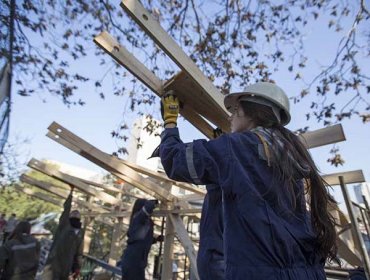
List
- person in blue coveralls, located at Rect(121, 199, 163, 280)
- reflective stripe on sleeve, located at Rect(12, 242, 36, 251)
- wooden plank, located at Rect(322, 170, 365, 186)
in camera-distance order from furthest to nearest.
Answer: reflective stripe on sleeve, located at Rect(12, 242, 36, 251)
person in blue coveralls, located at Rect(121, 199, 163, 280)
wooden plank, located at Rect(322, 170, 365, 186)

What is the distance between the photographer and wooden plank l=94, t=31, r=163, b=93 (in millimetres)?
2242

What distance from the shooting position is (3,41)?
2.49 meters

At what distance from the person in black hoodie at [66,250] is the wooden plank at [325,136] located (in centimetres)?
553

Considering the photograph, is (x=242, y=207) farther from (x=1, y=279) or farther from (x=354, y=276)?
(x=1, y=279)

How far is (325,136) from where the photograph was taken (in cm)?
327

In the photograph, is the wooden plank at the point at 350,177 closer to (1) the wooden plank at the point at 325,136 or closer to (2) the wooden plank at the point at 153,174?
(1) the wooden plank at the point at 325,136

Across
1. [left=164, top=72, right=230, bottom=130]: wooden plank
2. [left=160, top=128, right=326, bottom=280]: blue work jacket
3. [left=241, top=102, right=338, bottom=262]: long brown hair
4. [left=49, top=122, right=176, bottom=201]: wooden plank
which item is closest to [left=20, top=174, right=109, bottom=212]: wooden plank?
[left=49, top=122, right=176, bottom=201]: wooden plank

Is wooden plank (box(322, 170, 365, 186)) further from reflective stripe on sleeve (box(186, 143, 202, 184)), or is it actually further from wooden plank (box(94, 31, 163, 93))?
reflective stripe on sleeve (box(186, 143, 202, 184))

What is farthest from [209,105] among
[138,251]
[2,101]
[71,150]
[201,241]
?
[138,251]

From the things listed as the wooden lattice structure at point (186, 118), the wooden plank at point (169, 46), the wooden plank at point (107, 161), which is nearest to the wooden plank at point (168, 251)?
the wooden lattice structure at point (186, 118)

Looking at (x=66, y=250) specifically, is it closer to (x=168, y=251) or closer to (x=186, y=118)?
(x=168, y=251)

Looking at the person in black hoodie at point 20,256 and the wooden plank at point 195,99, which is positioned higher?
the wooden plank at point 195,99

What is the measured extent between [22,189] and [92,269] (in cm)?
446

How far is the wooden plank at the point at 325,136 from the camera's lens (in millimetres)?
3145
